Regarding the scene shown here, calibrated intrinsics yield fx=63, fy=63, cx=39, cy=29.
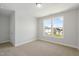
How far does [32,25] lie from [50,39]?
5.51 ft

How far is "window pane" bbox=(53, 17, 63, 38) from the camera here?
399 cm

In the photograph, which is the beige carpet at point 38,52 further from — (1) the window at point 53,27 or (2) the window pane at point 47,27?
(2) the window pane at point 47,27

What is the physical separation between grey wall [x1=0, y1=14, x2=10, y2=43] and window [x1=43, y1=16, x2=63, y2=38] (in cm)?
272

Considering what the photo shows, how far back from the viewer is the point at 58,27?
13.6 ft

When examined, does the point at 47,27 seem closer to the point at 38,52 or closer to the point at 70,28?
the point at 70,28

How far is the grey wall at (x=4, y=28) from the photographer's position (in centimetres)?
431

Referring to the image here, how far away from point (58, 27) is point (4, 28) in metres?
3.72

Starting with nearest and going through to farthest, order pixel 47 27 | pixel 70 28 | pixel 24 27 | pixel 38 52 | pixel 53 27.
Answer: pixel 38 52 → pixel 70 28 → pixel 24 27 → pixel 53 27 → pixel 47 27

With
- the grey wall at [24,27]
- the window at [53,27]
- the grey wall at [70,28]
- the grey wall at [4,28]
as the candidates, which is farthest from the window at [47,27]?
the grey wall at [4,28]

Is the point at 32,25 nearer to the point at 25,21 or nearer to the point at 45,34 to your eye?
the point at 25,21

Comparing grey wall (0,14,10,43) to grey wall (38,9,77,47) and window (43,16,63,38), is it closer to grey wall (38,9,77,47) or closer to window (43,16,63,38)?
window (43,16,63,38)

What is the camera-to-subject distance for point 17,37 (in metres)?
3.64

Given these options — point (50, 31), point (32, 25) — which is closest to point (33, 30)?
point (32, 25)

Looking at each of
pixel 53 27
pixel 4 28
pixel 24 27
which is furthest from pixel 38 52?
pixel 4 28
